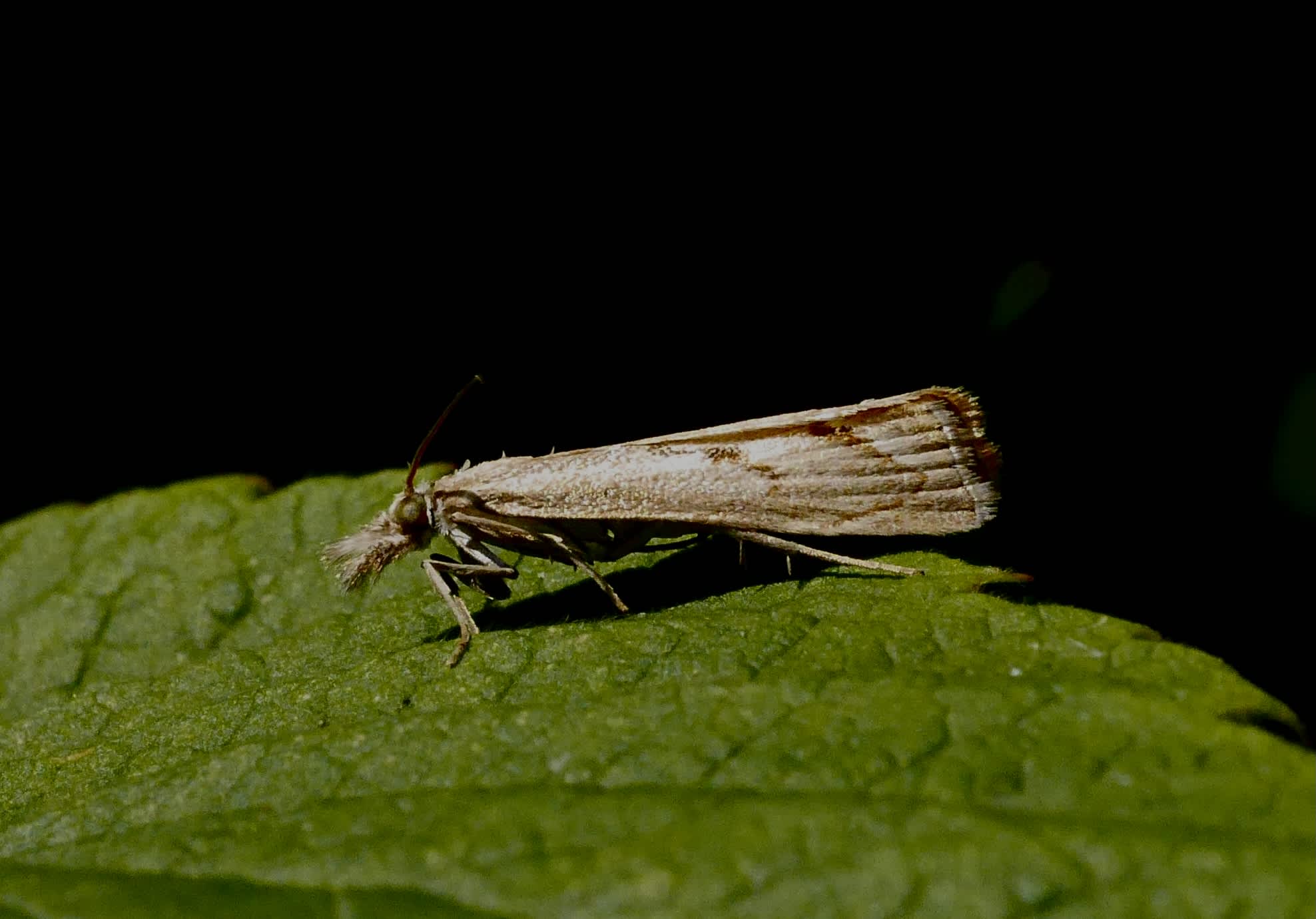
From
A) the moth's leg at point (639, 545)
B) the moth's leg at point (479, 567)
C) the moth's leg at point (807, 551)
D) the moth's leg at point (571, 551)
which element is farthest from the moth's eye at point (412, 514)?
the moth's leg at point (807, 551)

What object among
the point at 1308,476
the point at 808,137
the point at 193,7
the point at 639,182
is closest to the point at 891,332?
the point at 808,137

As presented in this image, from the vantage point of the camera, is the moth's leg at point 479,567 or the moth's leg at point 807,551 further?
the moth's leg at point 479,567

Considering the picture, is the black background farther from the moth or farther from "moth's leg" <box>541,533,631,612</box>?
"moth's leg" <box>541,533,631,612</box>

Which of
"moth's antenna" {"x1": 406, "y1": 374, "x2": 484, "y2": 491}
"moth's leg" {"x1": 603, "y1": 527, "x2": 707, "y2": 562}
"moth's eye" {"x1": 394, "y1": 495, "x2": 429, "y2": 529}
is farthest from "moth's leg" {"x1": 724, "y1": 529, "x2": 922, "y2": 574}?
"moth's eye" {"x1": 394, "y1": 495, "x2": 429, "y2": 529}

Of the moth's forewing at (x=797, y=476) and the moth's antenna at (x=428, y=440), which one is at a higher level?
the moth's antenna at (x=428, y=440)

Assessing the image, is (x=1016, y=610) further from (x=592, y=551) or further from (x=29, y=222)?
(x=29, y=222)

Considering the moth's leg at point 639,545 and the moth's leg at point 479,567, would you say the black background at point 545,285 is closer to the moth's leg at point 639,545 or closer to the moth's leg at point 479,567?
the moth's leg at point 479,567

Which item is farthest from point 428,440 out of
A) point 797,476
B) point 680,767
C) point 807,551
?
point 680,767

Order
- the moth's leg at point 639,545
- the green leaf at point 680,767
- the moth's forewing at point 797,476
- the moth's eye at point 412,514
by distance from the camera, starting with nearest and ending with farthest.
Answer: the green leaf at point 680,767 → the moth's forewing at point 797,476 → the moth's leg at point 639,545 → the moth's eye at point 412,514
